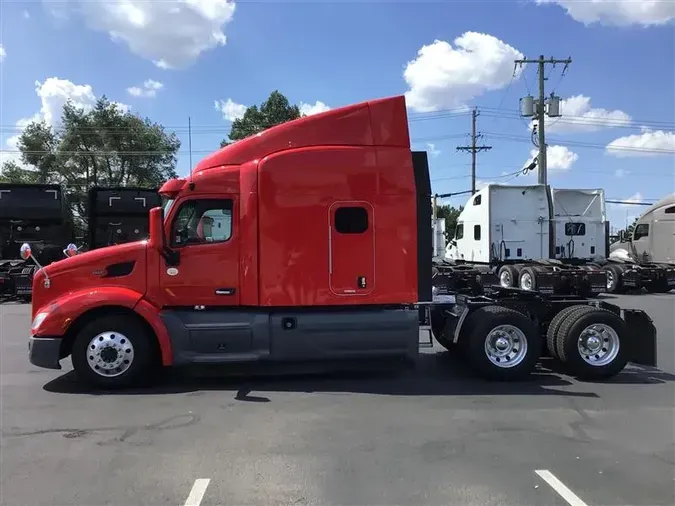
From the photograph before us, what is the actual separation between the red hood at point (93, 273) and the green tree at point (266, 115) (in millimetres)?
31092

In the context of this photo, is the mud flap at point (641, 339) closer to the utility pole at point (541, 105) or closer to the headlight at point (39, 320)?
the headlight at point (39, 320)

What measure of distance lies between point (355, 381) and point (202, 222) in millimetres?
2787

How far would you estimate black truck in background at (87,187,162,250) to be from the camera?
17.5 m

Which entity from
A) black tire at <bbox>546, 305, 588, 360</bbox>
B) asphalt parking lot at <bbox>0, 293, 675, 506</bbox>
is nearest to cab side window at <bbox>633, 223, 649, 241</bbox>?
asphalt parking lot at <bbox>0, 293, 675, 506</bbox>

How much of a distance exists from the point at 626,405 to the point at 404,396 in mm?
2425

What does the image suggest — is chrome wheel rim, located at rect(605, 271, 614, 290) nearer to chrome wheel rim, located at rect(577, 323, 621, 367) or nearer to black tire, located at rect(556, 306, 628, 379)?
black tire, located at rect(556, 306, 628, 379)

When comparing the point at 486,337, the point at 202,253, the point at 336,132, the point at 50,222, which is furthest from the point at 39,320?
the point at 50,222

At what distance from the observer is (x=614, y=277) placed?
20.2 meters

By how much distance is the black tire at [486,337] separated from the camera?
7090mm

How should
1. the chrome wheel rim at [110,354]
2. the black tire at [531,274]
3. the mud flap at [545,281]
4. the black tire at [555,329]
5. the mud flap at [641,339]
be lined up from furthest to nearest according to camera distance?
the black tire at [531,274] < the mud flap at [545,281] < the black tire at [555,329] < the mud flap at [641,339] < the chrome wheel rim at [110,354]

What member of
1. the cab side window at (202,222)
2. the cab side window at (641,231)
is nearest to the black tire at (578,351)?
the cab side window at (202,222)

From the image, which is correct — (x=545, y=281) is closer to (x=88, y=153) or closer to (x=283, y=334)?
(x=283, y=334)

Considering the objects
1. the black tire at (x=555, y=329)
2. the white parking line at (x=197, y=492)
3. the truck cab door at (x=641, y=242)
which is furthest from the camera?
the truck cab door at (x=641, y=242)

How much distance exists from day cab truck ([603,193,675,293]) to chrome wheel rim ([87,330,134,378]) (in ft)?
59.6
